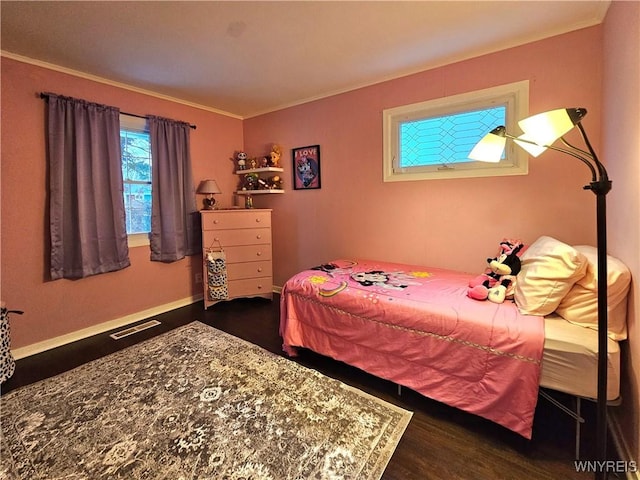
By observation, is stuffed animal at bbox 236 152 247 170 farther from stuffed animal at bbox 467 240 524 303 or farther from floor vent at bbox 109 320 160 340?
stuffed animal at bbox 467 240 524 303

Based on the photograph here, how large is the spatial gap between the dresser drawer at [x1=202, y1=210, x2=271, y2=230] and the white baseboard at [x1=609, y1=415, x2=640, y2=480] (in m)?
3.24

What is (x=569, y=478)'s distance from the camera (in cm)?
128

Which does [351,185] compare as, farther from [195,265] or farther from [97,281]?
[97,281]

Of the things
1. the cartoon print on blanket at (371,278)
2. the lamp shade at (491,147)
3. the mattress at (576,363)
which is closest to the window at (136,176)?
the cartoon print on blanket at (371,278)

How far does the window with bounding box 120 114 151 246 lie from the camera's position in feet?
9.98

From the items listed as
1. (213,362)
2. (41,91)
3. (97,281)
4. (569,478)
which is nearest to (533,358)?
(569,478)

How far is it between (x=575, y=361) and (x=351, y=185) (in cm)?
235

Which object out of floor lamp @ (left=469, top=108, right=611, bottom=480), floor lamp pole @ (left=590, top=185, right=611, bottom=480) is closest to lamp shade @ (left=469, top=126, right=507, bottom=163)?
floor lamp @ (left=469, top=108, right=611, bottom=480)

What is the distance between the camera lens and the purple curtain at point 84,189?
2496 millimetres

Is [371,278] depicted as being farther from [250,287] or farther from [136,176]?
[136,176]

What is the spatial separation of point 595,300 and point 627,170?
2.12 feet

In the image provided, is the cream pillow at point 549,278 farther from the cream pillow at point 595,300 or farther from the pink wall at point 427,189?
the pink wall at point 427,189

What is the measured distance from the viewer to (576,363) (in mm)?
1305

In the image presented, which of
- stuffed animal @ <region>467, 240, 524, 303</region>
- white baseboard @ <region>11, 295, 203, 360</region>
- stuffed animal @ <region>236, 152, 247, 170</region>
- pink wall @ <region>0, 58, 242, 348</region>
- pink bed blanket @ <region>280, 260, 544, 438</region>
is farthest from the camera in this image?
stuffed animal @ <region>236, 152, 247, 170</region>
